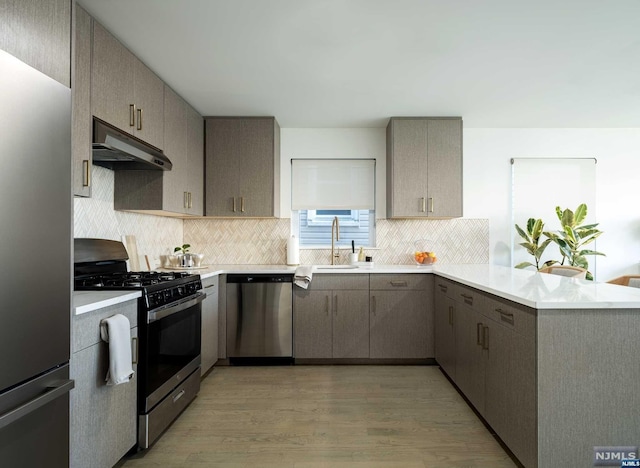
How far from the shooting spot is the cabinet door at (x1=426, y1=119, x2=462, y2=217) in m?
4.12

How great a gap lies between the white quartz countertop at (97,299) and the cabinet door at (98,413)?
0.18 meters

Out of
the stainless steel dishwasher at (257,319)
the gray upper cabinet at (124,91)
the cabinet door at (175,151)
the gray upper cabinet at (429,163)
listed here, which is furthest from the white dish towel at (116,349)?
the gray upper cabinet at (429,163)

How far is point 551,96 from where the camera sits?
139 inches

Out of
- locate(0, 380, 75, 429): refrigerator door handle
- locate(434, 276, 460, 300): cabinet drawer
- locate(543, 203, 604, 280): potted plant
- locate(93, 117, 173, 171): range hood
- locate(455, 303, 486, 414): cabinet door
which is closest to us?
locate(0, 380, 75, 429): refrigerator door handle

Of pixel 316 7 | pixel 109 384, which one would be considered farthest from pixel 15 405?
pixel 316 7

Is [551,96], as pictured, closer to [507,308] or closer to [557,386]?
[507,308]

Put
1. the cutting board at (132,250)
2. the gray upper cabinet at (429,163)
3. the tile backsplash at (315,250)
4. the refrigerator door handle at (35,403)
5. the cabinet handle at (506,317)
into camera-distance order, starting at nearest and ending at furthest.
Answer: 1. the refrigerator door handle at (35,403)
2. the cabinet handle at (506,317)
3. the cutting board at (132,250)
4. the gray upper cabinet at (429,163)
5. the tile backsplash at (315,250)

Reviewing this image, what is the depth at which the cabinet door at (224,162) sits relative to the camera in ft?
13.6

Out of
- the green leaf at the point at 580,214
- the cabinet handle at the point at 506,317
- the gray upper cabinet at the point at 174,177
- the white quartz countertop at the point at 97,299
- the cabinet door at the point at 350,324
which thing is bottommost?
the cabinet door at the point at 350,324

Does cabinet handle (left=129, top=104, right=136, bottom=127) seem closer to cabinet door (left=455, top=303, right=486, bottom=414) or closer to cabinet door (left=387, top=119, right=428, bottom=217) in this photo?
cabinet door (left=387, top=119, right=428, bottom=217)

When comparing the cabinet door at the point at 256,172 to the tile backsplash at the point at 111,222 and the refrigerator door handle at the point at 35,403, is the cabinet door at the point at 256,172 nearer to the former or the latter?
the tile backsplash at the point at 111,222

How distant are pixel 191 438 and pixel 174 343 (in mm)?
565

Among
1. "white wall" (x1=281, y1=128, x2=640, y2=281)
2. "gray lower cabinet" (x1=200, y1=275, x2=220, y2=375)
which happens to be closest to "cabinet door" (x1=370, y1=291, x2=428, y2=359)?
"white wall" (x1=281, y1=128, x2=640, y2=281)

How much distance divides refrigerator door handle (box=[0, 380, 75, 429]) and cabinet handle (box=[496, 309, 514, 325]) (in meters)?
1.98
